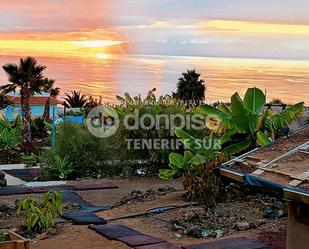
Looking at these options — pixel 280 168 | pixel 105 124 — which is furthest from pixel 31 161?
pixel 280 168

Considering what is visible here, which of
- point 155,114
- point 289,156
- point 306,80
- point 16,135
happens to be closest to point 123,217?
point 289,156

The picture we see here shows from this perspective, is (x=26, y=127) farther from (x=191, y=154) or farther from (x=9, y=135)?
(x=191, y=154)

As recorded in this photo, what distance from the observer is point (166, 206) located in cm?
1045

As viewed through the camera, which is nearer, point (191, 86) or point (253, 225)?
point (253, 225)

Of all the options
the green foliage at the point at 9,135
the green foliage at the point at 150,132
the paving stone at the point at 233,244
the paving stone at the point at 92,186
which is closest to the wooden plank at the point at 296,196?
the paving stone at the point at 233,244

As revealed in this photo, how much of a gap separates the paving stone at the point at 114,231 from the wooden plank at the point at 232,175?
3011 millimetres

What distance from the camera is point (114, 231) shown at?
8680mm

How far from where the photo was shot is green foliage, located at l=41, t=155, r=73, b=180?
52.9 ft

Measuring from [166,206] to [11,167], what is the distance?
36.9 ft

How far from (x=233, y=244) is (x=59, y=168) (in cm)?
921

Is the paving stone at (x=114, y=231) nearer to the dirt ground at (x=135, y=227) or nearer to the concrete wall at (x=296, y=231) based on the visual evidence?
the dirt ground at (x=135, y=227)

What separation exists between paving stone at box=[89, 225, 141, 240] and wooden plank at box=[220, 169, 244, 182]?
3.01 m

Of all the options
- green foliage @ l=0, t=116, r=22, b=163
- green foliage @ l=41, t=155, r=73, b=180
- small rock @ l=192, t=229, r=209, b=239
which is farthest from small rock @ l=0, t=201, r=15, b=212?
green foliage @ l=0, t=116, r=22, b=163

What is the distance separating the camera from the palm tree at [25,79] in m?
27.2
